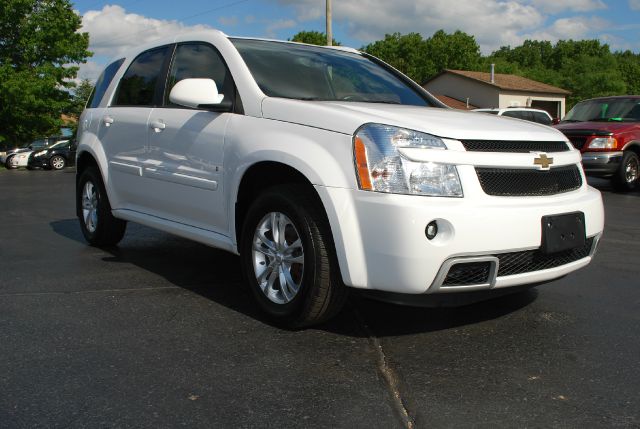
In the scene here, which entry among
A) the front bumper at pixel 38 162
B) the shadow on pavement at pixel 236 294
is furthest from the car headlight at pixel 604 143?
the front bumper at pixel 38 162

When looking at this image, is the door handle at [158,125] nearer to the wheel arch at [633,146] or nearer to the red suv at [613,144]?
the red suv at [613,144]

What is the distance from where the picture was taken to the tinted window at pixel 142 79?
17.4ft

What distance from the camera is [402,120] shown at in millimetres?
3500

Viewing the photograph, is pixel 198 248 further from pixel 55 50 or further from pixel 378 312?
pixel 55 50

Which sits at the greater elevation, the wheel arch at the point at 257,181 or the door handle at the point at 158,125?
the door handle at the point at 158,125

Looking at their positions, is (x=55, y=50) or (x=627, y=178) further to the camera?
(x=55, y=50)

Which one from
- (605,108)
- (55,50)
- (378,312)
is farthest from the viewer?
(55,50)

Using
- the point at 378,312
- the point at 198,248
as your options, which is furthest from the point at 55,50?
the point at 378,312

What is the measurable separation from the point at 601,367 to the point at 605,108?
10853mm

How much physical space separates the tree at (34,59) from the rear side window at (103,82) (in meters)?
31.5

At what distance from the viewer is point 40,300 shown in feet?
14.9

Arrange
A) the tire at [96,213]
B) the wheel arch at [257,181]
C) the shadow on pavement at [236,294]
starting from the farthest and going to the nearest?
the tire at [96,213]
the shadow on pavement at [236,294]
the wheel arch at [257,181]

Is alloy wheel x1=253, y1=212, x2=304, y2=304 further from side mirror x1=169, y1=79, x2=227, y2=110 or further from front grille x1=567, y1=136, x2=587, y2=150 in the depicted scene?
front grille x1=567, y1=136, x2=587, y2=150

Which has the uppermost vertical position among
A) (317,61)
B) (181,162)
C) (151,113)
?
(317,61)
